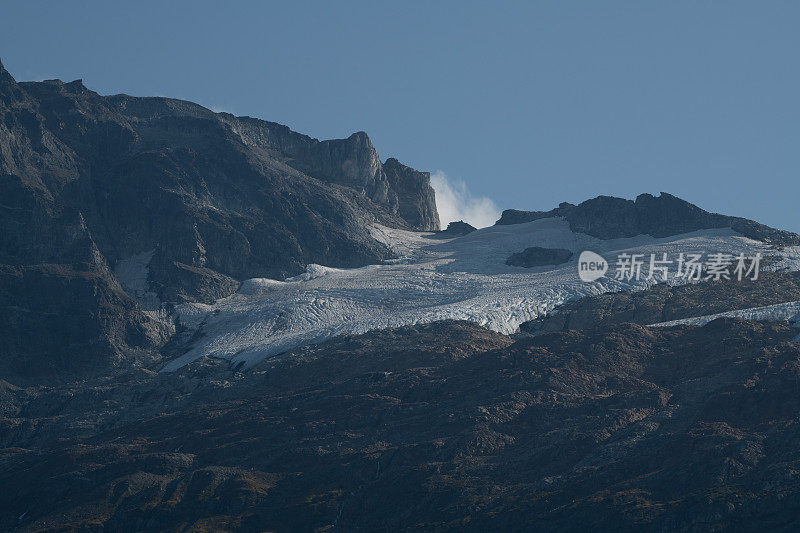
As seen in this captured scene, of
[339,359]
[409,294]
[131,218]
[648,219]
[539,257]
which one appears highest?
[648,219]

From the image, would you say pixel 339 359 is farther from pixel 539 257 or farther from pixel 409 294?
pixel 539 257

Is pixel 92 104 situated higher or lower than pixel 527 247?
higher

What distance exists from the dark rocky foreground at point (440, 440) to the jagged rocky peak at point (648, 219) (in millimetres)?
57460

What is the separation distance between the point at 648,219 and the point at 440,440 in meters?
91.8

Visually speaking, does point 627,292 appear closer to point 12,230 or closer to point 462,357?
point 462,357

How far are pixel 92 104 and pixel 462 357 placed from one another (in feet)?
295

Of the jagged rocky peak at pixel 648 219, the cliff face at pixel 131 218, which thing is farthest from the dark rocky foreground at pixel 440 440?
the jagged rocky peak at pixel 648 219

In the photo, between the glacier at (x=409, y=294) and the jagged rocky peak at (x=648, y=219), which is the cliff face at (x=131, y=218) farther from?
the jagged rocky peak at (x=648, y=219)

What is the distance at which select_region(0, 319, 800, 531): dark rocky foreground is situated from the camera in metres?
88.4

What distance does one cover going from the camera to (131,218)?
17825 cm

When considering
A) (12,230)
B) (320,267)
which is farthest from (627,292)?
(12,230)

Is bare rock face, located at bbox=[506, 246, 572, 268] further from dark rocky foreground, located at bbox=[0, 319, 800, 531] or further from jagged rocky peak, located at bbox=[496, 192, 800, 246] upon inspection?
dark rocky foreground, located at bbox=[0, 319, 800, 531]

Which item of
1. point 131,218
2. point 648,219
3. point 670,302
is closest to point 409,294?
point 670,302

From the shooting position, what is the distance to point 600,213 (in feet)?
628
